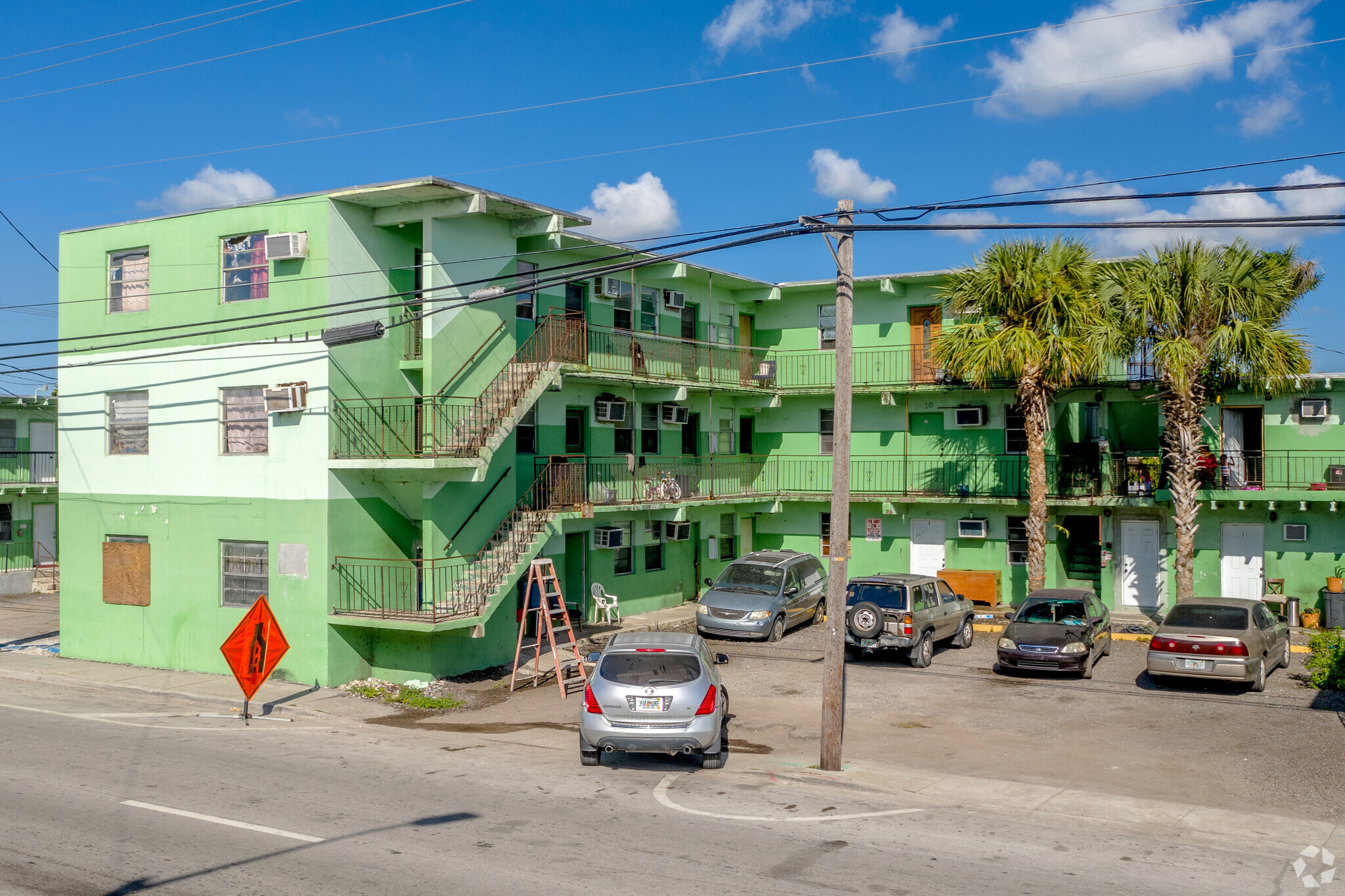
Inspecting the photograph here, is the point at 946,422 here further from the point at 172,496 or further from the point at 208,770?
the point at 208,770

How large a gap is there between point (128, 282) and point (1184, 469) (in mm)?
22981

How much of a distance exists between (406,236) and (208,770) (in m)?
11.2

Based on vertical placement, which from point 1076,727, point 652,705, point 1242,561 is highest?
point 1242,561

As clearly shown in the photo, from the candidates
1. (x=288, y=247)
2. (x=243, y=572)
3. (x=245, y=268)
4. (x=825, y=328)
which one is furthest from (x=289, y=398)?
(x=825, y=328)

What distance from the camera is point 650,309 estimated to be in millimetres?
28781

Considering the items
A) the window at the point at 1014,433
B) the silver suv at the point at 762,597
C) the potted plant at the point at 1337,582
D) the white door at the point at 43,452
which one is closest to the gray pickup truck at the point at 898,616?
the silver suv at the point at 762,597

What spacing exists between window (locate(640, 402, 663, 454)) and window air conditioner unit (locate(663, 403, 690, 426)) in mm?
203

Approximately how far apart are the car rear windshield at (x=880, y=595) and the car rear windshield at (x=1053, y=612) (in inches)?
87.4

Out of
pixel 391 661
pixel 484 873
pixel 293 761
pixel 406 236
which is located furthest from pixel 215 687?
pixel 484 873

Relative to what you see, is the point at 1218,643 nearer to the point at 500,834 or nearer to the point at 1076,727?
the point at 1076,727

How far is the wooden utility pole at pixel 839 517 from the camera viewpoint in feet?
45.6

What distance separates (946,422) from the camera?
30.4 metres

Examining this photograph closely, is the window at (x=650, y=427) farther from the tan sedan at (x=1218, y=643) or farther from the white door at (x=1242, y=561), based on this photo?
the white door at (x=1242, y=561)

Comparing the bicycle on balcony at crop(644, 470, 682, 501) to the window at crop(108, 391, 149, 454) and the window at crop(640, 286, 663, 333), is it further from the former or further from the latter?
the window at crop(108, 391, 149, 454)
